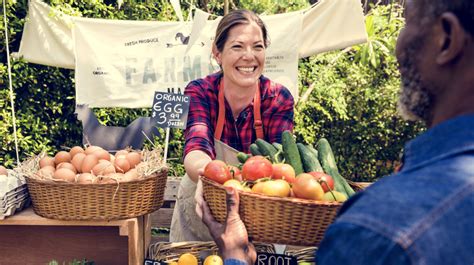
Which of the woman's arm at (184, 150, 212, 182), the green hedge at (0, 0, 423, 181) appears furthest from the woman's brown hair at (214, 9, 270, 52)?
the green hedge at (0, 0, 423, 181)

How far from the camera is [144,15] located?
5.83m

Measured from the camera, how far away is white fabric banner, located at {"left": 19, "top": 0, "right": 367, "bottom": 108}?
4922mm

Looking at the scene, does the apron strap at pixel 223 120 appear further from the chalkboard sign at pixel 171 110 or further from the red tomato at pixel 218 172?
the red tomato at pixel 218 172

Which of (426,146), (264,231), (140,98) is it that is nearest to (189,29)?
(140,98)

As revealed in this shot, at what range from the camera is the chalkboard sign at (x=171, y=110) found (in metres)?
2.76

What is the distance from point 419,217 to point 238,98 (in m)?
2.17

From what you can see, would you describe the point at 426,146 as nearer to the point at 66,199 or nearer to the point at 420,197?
the point at 420,197

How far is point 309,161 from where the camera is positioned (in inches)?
88.5

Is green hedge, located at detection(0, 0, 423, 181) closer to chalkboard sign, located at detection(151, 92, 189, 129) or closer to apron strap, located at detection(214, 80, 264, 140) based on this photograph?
chalkboard sign, located at detection(151, 92, 189, 129)

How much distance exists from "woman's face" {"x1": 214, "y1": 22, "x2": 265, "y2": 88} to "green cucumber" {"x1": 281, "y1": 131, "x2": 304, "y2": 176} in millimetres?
545

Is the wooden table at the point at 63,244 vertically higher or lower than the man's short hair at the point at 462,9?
lower

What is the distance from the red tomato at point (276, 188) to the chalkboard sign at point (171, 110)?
2.96ft

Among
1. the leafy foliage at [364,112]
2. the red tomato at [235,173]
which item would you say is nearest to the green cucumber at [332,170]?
the red tomato at [235,173]

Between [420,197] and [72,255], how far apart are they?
2507mm
